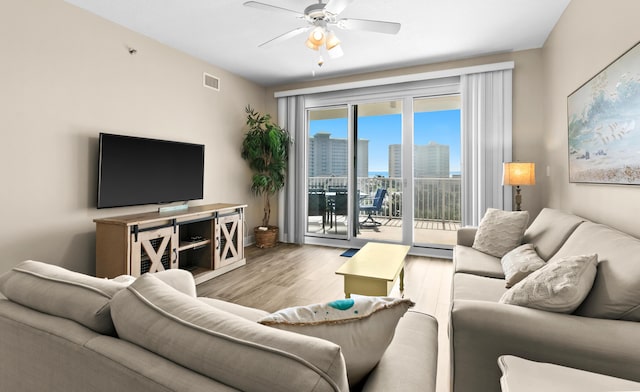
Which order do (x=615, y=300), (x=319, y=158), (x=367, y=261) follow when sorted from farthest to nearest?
1. (x=319, y=158)
2. (x=367, y=261)
3. (x=615, y=300)

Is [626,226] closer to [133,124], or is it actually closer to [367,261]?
[367,261]

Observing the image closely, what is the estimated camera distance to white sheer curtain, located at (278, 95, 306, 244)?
510 cm

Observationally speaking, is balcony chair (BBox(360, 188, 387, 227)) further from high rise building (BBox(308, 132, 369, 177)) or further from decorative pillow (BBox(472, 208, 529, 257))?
decorative pillow (BBox(472, 208, 529, 257))

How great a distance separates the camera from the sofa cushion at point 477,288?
1.74m

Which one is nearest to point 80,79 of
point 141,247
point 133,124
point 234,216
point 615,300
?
point 133,124

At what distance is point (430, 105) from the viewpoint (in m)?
4.51

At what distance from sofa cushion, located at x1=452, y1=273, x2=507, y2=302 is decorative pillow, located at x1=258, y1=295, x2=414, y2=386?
3.83 feet

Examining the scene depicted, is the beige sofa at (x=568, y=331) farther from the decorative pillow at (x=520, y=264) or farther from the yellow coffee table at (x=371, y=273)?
the yellow coffee table at (x=371, y=273)

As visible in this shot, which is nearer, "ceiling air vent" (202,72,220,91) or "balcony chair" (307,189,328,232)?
"ceiling air vent" (202,72,220,91)

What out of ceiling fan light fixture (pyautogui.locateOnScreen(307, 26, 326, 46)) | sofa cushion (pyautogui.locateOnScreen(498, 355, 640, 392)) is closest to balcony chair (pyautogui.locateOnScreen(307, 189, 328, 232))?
ceiling fan light fixture (pyautogui.locateOnScreen(307, 26, 326, 46))

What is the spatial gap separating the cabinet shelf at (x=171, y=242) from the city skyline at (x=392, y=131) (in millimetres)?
2173

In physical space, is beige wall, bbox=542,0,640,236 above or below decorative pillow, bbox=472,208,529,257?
above

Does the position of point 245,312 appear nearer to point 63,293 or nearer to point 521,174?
point 63,293

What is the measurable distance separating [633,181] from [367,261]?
1.77m
